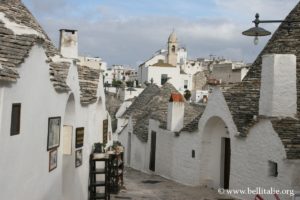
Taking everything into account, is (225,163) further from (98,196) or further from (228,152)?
(98,196)

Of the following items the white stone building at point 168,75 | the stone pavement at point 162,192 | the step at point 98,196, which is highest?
the white stone building at point 168,75

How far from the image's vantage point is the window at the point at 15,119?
740cm

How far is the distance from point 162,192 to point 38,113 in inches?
337

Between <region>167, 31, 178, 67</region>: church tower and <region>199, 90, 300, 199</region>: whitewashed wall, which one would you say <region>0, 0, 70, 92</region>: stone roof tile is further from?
<region>167, 31, 178, 67</region>: church tower

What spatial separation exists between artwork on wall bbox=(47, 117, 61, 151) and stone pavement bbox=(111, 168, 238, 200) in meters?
5.13

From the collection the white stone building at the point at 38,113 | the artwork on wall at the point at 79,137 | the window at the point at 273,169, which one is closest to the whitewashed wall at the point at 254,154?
the window at the point at 273,169

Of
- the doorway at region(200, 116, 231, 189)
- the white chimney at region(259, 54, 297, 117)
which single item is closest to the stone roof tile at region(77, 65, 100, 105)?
the doorway at region(200, 116, 231, 189)

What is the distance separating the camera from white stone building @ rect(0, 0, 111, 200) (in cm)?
731

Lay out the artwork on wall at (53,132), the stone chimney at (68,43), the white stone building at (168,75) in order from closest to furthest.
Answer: the artwork on wall at (53,132), the stone chimney at (68,43), the white stone building at (168,75)

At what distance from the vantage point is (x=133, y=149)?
26.6 metres

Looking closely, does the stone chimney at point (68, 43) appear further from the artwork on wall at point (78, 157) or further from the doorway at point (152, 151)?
the doorway at point (152, 151)

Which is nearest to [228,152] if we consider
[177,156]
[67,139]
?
[177,156]

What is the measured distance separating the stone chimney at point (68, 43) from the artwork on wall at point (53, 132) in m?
3.10

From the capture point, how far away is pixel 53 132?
383 inches
